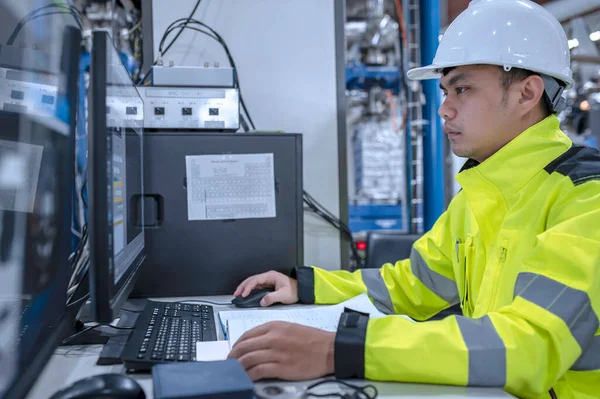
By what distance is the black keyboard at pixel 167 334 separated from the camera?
2.57ft

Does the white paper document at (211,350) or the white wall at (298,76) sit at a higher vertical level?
Answer: the white wall at (298,76)

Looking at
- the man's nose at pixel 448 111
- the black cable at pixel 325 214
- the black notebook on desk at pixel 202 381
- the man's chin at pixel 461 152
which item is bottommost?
the black notebook on desk at pixel 202 381

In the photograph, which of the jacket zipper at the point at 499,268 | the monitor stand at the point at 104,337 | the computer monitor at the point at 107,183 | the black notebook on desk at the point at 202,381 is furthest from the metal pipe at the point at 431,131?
the black notebook on desk at the point at 202,381

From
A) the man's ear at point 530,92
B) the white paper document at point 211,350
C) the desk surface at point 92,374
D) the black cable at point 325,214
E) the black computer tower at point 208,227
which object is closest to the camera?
the desk surface at point 92,374

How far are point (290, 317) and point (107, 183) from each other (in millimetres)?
532

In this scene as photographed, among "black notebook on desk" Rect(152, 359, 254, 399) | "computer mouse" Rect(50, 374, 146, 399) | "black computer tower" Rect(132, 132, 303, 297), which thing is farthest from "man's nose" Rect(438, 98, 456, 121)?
"computer mouse" Rect(50, 374, 146, 399)

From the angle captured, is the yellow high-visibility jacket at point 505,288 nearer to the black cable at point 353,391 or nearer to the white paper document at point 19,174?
the black cable at point 353,391

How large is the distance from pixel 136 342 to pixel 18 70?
0.58m

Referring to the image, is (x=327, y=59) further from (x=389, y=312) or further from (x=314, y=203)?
(x=389, y=312)

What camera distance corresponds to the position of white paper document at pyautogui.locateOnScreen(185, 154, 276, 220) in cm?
143

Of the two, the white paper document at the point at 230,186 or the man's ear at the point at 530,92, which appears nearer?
the man's ear at the point at 530,92

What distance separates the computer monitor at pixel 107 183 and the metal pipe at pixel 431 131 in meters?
1.82

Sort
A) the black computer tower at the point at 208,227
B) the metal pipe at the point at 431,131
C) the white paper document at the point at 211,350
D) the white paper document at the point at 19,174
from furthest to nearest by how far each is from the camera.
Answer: the metal pipe at the point at 431,131 → the black computer tower at the point at 208,227 → the white paper document at the point at 19,174 → the white paper document at the point at 211,350

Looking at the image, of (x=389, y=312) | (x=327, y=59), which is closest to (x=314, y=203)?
(x=327, y=59)
